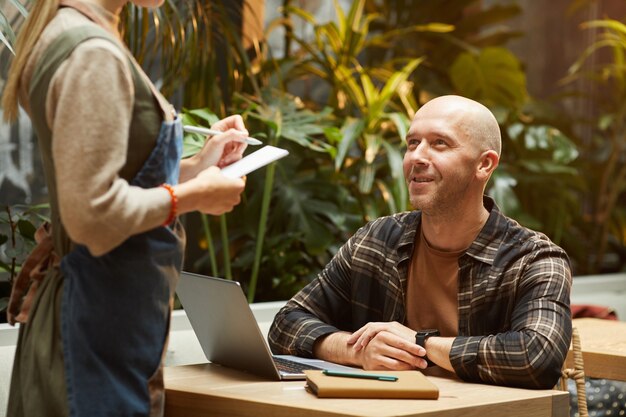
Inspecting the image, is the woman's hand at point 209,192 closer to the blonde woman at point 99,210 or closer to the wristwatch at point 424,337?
the blonde woman at point 99,210

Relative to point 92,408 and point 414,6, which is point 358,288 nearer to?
point 92,408

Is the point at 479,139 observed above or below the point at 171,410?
above

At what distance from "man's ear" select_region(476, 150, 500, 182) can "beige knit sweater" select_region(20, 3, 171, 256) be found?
1138 millimetres

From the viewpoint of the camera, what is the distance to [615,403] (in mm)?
3270

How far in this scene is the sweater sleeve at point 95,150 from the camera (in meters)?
1.46

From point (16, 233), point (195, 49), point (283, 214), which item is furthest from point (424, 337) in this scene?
point (283, 214)

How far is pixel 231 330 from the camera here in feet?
6.79

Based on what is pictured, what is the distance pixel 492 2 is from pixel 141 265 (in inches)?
187

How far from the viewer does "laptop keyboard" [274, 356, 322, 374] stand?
2098 millimetres

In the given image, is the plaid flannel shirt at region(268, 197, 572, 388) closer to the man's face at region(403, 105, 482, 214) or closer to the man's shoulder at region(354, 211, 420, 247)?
the man's shoulder at region(354, 211, 420, 247)

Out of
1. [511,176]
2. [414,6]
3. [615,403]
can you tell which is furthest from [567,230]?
[615,403]

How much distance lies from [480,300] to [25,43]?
121 centimetres

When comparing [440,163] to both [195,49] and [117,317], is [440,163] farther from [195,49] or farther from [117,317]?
[195,49]

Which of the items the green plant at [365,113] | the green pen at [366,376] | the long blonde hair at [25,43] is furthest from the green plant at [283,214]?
the long blonde hair at [25,43]
